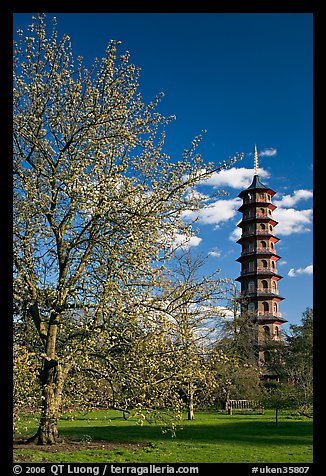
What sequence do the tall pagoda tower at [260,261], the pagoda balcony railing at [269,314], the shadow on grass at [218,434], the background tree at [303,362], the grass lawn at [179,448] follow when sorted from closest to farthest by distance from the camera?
the grass lawn at [179,448]
the shadow on grass at [218,434]
the background tree at [303,362]
the tall pagoda tower at [260,261]
the pagoda balcony railing at [269,314]

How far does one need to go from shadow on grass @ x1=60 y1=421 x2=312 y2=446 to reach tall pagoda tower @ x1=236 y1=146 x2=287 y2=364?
37.7 ft

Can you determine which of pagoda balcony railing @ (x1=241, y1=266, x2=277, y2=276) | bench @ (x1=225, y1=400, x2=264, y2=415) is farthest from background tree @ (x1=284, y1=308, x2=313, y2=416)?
pagoda balcony railing @ (x1=241, y1=266, x2=277, y2=276)

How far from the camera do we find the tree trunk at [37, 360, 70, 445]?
31.5 ft

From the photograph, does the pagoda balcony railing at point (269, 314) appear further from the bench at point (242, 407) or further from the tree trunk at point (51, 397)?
the tree trunk at point (51, 397)

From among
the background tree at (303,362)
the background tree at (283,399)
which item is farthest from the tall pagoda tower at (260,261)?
the background tree at (283,399)

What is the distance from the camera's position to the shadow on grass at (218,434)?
46.6 ft

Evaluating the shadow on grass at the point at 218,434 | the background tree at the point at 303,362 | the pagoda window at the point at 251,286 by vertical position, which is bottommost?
the shadow on grass at the point at 218,434

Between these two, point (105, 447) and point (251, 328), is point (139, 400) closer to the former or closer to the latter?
point (105, 447)

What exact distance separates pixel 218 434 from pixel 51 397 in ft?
27.7

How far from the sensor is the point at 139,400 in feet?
31.6

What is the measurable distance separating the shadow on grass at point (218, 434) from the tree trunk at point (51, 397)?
8.35 ft
